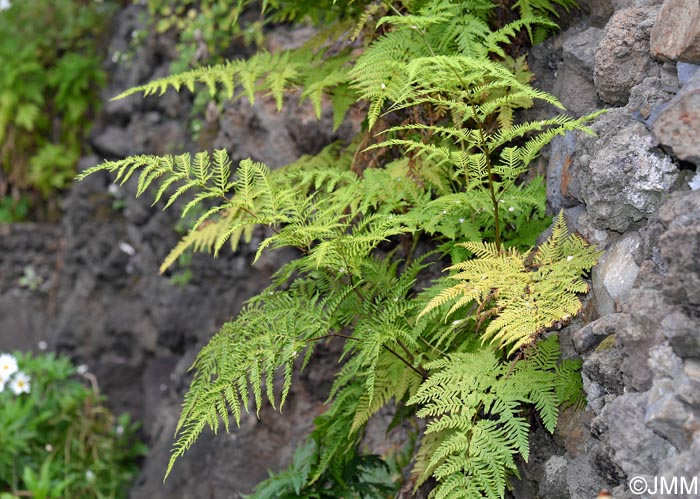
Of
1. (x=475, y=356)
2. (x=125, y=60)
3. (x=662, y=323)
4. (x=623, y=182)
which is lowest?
(x=125, y=60)

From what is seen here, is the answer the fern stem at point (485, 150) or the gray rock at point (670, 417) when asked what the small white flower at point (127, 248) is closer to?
the fern stem at point (485, 150)

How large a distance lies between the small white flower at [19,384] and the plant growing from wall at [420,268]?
7.58 feet

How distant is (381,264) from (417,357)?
396 mm

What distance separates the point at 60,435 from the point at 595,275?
3.58 m

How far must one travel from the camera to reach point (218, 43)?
4.65m

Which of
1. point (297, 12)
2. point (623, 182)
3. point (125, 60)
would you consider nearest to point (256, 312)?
point (623, 182)

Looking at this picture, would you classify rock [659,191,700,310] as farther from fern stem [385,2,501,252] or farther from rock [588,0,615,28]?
rock [588,0,615,28]

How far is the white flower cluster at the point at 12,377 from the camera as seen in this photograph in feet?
14.7

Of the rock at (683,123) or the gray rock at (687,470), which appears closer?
the gray rock at (687,470)

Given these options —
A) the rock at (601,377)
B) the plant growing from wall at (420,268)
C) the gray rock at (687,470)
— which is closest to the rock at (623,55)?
the plant growing from wall at (420,268)

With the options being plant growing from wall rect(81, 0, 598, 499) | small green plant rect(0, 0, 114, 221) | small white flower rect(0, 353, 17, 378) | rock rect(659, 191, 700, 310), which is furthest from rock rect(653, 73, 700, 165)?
small green plant rect(0, 0, 114, 221)

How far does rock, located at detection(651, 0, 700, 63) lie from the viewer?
1.99 meters

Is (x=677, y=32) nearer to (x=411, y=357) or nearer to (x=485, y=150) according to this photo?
(x=485, y=150)

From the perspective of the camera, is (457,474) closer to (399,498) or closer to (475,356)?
(475,356)
